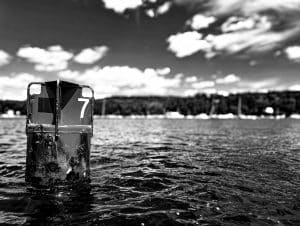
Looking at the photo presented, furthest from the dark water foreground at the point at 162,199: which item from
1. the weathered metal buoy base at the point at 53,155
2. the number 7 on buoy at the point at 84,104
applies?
the number 7 on buoy at the point at 84,104

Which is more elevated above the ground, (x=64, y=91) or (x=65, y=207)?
(x=64, y=91)

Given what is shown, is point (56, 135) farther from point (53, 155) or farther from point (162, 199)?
point (162, 199)

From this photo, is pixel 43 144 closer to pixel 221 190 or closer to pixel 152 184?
pixel 152 184

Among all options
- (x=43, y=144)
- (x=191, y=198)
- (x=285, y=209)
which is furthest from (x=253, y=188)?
(x=43, y=144)

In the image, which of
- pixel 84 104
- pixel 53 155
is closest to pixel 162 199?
pixel 53 155

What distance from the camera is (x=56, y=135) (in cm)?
668

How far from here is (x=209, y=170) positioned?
35.0 ft

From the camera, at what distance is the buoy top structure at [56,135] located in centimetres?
674

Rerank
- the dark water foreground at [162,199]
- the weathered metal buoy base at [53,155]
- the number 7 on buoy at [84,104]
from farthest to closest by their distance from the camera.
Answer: the number 7 on buoy at [84,104], the weathered metal buoy base at [53,155], the dark water foreground at [162,199]

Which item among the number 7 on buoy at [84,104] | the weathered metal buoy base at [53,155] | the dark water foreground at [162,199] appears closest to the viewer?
the dark water foreground at [162,199]

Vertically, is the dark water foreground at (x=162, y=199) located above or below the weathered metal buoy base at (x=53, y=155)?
below

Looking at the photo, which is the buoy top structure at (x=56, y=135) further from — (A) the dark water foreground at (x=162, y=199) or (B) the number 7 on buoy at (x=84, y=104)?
(A) the dark water foreground at (x=162, y=199)

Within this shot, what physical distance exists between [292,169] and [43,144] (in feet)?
34.2

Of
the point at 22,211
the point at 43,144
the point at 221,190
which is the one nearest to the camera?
the point at 22,211
